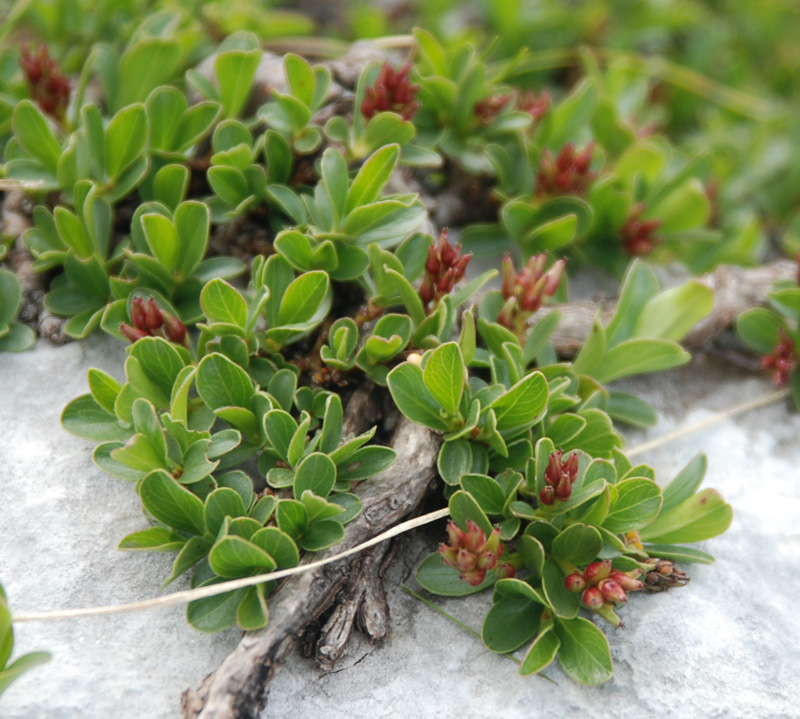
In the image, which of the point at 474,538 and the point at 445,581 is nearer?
the point at 474,538

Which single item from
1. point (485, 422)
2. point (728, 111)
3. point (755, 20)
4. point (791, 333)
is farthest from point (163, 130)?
point (755, 20)

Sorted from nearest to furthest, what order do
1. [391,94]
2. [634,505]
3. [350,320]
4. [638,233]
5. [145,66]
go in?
[634,505] < [350,320] < [391,94] < [145,66] < [638,233]

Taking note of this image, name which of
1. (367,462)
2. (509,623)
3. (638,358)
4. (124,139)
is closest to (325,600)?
(367,462)

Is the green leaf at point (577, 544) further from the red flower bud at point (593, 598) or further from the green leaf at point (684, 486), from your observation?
the green leaf at point (684, 486)

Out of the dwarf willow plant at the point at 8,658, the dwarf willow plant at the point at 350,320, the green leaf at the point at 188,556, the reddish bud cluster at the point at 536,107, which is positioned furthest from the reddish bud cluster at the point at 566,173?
the dwarf willow plant at the point at 8,658

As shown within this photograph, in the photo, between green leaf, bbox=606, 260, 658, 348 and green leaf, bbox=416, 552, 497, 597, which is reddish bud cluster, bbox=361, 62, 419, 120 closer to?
green leaf, bbox=606, 260, 658, 348

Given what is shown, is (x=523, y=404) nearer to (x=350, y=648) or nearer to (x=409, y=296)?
(x=409, y=296)

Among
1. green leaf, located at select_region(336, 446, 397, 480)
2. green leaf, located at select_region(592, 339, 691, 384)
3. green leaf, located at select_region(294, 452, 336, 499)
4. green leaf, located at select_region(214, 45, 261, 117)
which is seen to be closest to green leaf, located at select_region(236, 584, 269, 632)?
green leaf, located at select_region(294, 452, 336, 499)
